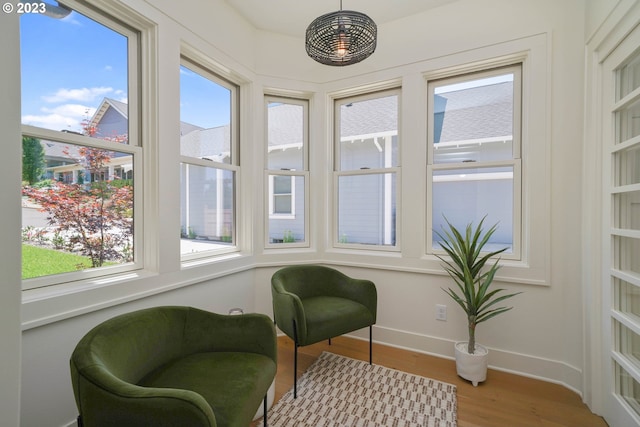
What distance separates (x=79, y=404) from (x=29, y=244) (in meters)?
0.94

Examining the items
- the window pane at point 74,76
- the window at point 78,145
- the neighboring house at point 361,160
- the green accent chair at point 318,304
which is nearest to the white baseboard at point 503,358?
the green accent chair at point 318,304

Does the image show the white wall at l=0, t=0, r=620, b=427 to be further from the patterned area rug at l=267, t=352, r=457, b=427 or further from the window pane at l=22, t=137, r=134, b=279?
the patterned area rug at l=267, t=352, r=457, b=427

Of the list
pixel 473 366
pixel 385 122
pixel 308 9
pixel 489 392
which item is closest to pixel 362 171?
pixel 385 122

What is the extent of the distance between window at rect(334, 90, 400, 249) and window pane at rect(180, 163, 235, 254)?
3.67ft

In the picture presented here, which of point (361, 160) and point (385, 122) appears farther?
point (361, 160)

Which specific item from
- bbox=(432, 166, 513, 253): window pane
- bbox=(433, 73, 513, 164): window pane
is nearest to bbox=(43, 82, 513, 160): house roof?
bbox=(433, 73, 513, 164): window pane

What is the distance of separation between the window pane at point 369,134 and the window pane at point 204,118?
121cm

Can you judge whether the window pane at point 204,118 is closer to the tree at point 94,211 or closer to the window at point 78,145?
the window at point 78,145

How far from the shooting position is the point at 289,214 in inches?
124

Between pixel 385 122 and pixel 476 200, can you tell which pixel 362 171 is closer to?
pixel 385 122

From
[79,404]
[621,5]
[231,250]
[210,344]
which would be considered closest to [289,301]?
[210,344]

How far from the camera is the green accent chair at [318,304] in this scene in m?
2.06

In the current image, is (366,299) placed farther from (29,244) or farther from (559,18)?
(559,18)

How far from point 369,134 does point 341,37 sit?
54.8 inches
